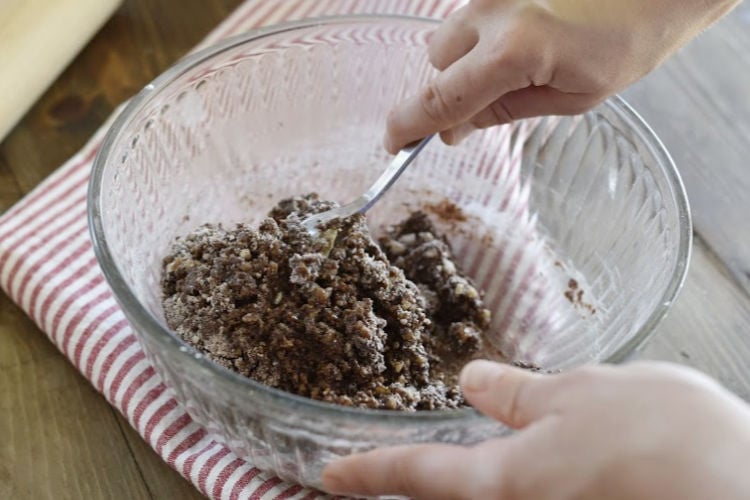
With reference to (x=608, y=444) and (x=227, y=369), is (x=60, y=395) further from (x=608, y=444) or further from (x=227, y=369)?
(x=608, y=444)

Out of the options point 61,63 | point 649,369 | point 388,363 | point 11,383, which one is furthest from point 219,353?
point 61,63

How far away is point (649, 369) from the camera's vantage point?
2.06 ft

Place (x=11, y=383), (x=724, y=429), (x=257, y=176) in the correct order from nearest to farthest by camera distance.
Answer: (x=724, y=429)
(x=11, y=383)
(x=257, y=176)

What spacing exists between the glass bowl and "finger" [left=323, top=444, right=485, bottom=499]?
0.10m

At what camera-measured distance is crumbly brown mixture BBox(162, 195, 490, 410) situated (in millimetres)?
905

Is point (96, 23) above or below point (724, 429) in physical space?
above

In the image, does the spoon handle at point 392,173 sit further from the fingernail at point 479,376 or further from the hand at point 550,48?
the fingernail at point 479,376

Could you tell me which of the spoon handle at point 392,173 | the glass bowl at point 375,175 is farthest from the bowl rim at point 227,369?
the spoon handle at point 392,173

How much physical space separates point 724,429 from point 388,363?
0.43 m

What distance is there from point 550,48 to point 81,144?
0.74 m

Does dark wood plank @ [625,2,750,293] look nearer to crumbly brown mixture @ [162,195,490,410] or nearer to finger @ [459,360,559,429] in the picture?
crumbly brown mixture @ [162,195,490,410]

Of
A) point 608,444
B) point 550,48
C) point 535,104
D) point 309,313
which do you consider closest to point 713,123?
point 535,104

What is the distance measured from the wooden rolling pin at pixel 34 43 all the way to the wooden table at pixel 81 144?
0.17 feet

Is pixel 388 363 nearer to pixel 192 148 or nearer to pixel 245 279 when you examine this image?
pixel 245 279
